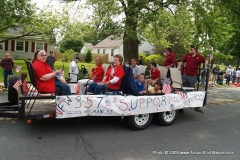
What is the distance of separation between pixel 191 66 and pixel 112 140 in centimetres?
430

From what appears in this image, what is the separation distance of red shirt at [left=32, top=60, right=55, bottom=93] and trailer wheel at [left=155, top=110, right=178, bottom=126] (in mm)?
2843

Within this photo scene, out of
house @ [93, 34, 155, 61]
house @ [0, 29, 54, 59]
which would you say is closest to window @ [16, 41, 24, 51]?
house @ [0, 29, 54, 59]

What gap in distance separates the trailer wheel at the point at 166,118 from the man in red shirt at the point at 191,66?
2.04 metres

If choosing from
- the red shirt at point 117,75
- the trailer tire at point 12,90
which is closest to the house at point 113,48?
the red shirt at point 117,75

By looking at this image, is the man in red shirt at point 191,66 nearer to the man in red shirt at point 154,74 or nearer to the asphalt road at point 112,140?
the man in red shirt at point 154,74

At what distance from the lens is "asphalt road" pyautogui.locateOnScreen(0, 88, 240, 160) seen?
4.62 metres

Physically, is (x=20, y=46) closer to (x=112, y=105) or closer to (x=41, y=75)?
(x=41, y=75)

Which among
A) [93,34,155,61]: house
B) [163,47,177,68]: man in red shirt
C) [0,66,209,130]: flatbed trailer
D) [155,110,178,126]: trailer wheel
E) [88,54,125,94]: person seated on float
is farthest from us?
[93,34,155,61]: house

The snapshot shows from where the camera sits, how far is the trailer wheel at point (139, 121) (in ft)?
19.7

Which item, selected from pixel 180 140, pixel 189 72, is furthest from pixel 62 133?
pixel 189 72

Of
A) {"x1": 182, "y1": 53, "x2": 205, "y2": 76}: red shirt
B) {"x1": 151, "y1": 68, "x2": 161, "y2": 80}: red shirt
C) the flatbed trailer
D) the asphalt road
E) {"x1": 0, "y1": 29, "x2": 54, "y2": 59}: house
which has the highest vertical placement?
{"x1": 0, "y1": 29, "x2": 54, "y2": 59}: house

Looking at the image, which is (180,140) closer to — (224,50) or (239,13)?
(239,13)

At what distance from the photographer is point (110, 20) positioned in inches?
477

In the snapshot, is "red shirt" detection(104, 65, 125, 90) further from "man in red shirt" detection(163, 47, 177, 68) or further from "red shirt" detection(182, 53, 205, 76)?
"man in red shirt" detection(163, 47, 177, 68)
